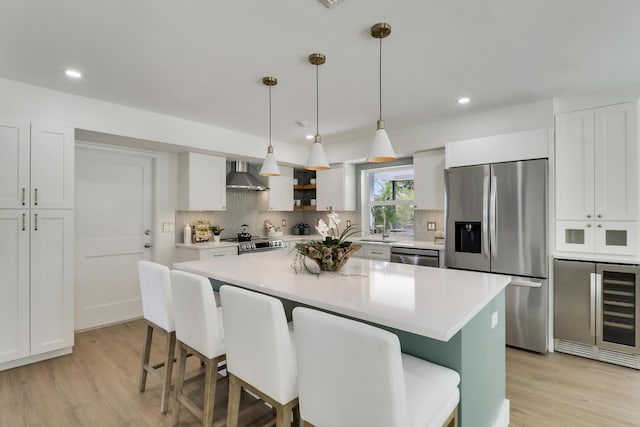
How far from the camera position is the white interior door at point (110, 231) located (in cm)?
365

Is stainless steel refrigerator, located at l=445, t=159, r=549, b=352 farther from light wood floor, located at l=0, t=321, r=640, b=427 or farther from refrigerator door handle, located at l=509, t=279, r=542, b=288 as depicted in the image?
light wood floor, located at l=0, t=321, r=640, b=427

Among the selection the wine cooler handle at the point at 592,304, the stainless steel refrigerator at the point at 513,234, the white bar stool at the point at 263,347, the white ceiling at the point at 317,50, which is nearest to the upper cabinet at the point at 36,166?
the white ceiling at the point at 317,50

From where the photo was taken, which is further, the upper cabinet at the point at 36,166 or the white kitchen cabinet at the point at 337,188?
the white kitchen cabinet at the point at 337,188

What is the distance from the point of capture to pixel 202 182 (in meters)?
4.26

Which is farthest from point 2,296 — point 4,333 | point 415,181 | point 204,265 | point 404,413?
point 415,181

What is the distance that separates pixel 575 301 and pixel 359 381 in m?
2.97

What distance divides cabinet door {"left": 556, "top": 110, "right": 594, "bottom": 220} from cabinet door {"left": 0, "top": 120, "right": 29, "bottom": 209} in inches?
195

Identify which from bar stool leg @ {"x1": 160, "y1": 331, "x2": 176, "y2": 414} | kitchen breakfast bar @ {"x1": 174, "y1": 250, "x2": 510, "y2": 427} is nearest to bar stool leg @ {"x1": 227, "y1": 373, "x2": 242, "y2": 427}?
kitchen breakfast bar @ {"x1": 174, "y1": 250, "x2": 510, "y2": 427}

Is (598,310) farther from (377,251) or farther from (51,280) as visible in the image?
(51,280)

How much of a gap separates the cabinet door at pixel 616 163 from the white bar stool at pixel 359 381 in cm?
277

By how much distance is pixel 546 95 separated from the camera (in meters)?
3.09

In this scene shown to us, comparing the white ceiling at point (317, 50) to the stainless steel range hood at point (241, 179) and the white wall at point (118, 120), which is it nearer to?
the white wall at point (118, 120)

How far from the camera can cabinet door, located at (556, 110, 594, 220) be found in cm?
306

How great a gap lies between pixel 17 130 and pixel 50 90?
47cm
